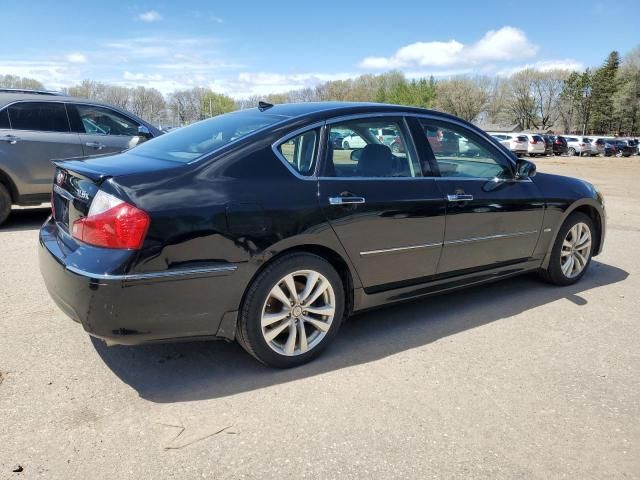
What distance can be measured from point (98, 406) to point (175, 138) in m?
1.88

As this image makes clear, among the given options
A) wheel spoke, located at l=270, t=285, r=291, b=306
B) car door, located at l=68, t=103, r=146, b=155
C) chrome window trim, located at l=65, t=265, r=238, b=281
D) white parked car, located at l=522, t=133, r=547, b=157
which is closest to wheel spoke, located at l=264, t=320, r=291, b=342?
wheel spoke, located at l=270, t=285, r=291, b=306

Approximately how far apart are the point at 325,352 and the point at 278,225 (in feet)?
3.36

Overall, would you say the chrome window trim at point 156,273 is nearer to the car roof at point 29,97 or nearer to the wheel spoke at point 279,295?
the wheel spoke at point 279,295

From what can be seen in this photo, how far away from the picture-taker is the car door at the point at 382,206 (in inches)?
131

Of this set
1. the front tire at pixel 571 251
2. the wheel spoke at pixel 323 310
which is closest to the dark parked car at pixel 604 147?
the front tire at pixel 571 251

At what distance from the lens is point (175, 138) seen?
3738 millimetres

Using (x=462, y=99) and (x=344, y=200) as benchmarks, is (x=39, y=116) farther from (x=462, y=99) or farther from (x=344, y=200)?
(x=462, y=99)

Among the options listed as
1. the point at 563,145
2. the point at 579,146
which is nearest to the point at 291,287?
the point at 563,145

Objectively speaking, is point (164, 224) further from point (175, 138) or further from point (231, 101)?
point (231, 101)

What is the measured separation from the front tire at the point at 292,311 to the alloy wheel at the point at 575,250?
8.81ft

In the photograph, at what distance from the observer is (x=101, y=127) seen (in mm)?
7742

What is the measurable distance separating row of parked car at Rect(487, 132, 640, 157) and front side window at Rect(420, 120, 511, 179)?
34.1m

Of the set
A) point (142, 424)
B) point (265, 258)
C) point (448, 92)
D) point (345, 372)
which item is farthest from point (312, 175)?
point (448, 92)

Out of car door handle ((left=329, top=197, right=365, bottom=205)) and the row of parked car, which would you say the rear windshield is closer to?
car door handle ((left=329, top=197, right=365, bottom=205))
